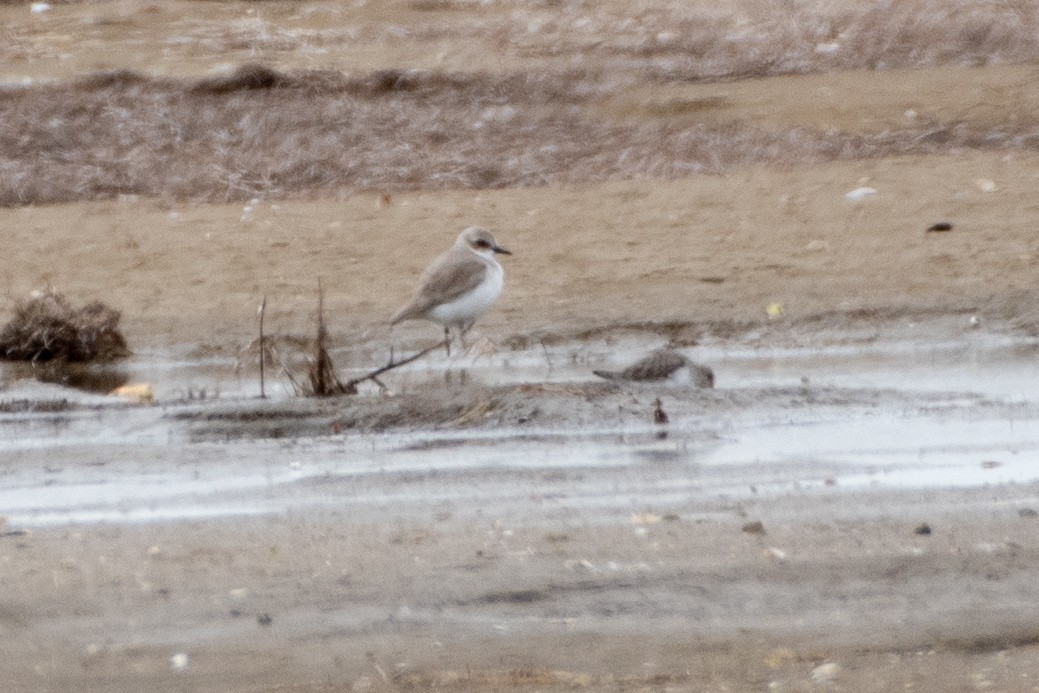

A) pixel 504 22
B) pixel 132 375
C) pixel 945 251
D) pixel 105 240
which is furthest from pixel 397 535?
pixel 504 22

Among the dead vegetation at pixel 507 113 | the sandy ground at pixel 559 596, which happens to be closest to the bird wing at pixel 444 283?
the sandy ground at pixel 559 596

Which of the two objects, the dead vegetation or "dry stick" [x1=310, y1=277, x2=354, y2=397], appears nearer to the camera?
"dry stick" [x1=310, y1=277, x2=354, y2=397]

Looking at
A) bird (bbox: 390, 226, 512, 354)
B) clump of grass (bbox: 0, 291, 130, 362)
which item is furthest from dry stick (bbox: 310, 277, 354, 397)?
clump of grass (bbox: 0, 291, 130, 362)

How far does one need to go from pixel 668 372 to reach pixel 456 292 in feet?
6.98

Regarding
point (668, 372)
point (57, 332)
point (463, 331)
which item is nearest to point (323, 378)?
point (668, 372)

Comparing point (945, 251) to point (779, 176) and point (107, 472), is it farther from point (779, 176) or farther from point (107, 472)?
point (107, 472)

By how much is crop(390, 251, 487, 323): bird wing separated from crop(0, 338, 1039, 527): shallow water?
1.58 meters

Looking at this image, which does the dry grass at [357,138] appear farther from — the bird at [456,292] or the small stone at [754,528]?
the small stone at [754,528]

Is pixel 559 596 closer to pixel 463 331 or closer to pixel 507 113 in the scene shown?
pixel 463 331

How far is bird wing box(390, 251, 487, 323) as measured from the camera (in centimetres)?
1123

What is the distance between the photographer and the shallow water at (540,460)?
7176mm

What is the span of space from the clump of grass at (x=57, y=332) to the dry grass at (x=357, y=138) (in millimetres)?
4342

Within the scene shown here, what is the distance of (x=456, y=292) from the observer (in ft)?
36.7

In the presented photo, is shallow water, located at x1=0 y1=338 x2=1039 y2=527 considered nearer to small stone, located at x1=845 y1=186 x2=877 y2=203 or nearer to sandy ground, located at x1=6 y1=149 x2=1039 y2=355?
sandy ground, located at x1=6 y1=149 x2=1039 y2=355
